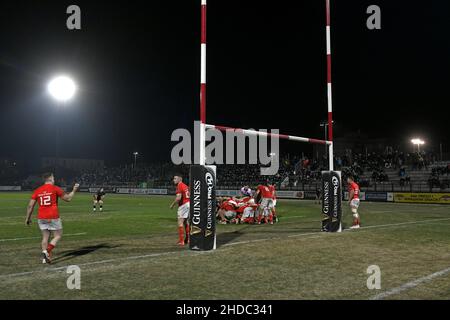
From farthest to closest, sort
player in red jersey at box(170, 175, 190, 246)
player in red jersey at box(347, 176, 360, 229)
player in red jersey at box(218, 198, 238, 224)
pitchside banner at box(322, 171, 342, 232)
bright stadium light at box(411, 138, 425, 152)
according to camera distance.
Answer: bright stadium light at box(411, 138, 425, 152) → player in red jersey at box(218, 198, 238, 224) → player in red jersey at box(347, 176, 360, 229) → pitchside banner at box(322, 171, 342, 232) → player in red jersey at box(170, 175, 190, 246)

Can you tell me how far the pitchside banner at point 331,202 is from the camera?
563 inches

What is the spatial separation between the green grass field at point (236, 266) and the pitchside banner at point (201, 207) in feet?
1.37

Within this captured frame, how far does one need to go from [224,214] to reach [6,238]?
858 centimetres

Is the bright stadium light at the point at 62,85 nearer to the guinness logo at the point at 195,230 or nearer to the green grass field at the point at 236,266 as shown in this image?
the green grass field at the point at 236,266

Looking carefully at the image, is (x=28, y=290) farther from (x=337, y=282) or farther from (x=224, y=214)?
(x=224, y=214)

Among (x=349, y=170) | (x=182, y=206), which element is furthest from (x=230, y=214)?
(x=349, y=170)

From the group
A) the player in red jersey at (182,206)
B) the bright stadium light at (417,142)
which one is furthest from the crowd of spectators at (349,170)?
the player in red jersey at (182,206)

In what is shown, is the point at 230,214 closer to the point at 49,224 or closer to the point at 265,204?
the point at 265,204

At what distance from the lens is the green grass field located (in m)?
6.15

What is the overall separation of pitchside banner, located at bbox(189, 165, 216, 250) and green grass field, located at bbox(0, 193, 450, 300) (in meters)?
0.42

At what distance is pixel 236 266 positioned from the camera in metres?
8.14

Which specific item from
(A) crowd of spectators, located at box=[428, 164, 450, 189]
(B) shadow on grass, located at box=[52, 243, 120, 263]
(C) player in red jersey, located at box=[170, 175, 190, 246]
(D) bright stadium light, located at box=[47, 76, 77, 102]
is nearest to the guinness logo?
(C) player in red jersey, located at box=[170, 175, 190, 246]

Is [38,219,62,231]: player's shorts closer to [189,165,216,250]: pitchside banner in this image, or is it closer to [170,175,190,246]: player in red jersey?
[189,165,216,250]: pitchside banner

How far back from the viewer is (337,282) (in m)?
6.81
